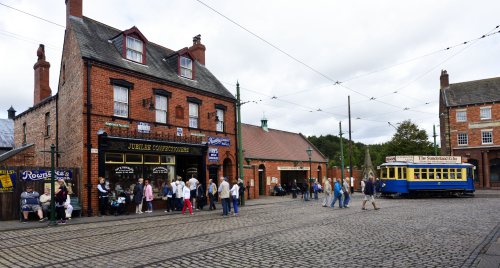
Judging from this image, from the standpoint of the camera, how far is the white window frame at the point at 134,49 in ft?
68.2

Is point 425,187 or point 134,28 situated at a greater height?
point 134,28

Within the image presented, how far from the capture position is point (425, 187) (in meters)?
28.1

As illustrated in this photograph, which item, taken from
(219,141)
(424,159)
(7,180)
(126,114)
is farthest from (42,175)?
(424,159)

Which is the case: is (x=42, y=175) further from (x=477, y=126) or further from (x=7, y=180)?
→ (x=477, y=126)

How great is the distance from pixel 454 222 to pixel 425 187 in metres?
16.3

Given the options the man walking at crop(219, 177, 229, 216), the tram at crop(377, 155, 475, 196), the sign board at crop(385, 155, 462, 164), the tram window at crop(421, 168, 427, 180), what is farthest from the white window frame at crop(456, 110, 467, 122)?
the man walking at crop(219, 177, 229, 216)

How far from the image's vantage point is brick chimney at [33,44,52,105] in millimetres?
25781

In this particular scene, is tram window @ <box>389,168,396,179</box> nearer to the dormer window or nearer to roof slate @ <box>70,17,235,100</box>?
roof slate @ <box>70,17,235,100</box>

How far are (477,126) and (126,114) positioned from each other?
41.1m

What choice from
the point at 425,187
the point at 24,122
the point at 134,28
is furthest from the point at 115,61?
the point at 425,187

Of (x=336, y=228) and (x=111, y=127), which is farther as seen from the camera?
(x=111, y=127)

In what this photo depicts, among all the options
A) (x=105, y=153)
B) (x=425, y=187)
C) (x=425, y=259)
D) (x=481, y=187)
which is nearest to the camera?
(x=425, y=259)

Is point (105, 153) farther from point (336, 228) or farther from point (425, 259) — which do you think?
point (425, 259)

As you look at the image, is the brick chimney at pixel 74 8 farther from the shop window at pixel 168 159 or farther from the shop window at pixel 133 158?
the shop window at pixel 168 159
